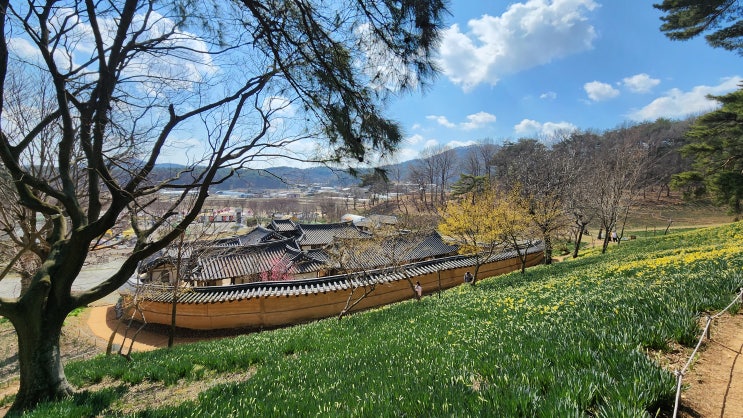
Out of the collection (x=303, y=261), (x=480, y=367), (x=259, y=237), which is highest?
(x=480, y=367)

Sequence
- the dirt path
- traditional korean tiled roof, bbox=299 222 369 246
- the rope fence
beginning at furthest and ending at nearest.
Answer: traditional korean tiled roof, bbox=299 222 369 246, the dirt path, the rope fence

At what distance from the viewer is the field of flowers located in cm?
255

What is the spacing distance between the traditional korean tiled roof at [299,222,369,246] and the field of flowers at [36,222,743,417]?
25.5 metres

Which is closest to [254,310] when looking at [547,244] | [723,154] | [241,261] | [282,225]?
[241,261]

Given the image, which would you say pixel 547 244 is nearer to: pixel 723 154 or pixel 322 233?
pixel 723 154

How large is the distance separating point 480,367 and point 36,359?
606 centimetres

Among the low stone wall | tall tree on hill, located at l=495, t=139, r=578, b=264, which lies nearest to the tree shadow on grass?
the low stone wall

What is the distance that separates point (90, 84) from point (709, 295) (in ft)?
32.4

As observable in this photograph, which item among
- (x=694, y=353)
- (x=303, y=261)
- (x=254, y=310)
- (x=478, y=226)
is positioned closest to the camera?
(x=694, y=353)

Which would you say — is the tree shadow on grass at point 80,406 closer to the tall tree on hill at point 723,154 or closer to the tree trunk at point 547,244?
the tree trunk at point 547,244

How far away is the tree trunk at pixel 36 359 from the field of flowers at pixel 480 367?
64 centimetres

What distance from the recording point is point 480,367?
11.9 ft

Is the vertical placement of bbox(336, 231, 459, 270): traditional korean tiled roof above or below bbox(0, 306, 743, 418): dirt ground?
below

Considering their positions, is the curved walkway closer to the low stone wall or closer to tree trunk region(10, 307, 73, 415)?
the low stone wall
